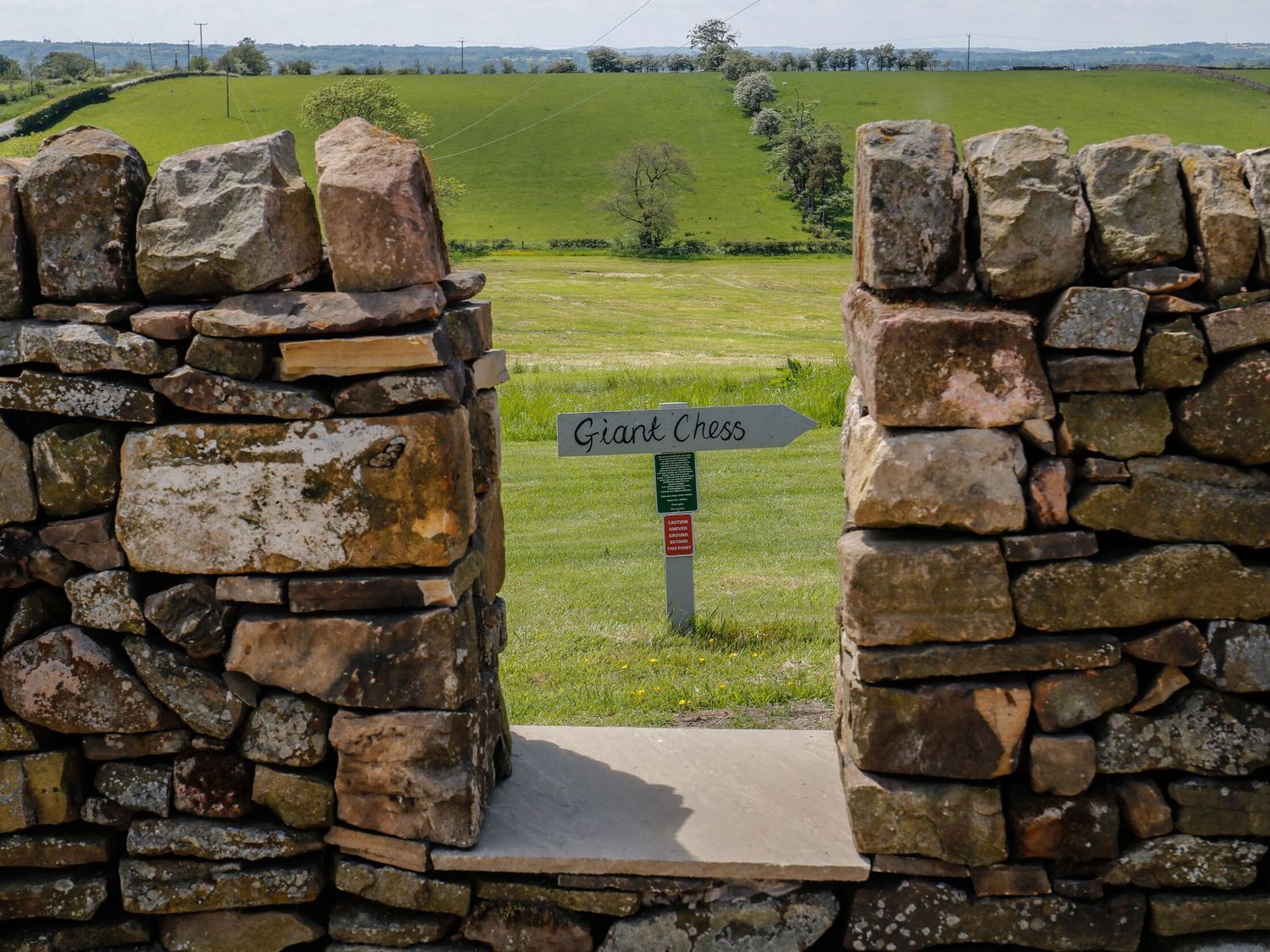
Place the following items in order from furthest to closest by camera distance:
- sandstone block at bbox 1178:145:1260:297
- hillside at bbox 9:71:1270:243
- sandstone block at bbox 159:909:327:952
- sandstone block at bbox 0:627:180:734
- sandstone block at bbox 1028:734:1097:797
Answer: hillside at bbox 9:71:1270:243 → sandstone block at bbox 159:909:327:952 → sandstone block at bbox 0:627:180:734 → sandstone block at bbox 1028:734:1097:797 → sandstone block at bbox 1178:145:1260:297

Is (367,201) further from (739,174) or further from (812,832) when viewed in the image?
(739,174)

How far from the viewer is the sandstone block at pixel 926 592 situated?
383 cm

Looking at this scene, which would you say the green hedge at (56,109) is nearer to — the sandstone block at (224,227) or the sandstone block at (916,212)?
the sandstone block at (224,227)

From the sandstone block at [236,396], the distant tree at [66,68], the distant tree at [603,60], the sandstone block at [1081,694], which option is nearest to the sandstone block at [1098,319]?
the sandstone block at [1081,694]

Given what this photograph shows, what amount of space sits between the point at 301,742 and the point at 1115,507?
2.81m

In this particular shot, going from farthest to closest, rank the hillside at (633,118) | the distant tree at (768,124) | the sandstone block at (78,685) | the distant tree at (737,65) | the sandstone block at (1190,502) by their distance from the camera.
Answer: the distant tree at (737,65) < the distant tree at (768,124) < the hillside at (633,118) < the sandstone block at (78,685) < the sandstone block at (1190,502)

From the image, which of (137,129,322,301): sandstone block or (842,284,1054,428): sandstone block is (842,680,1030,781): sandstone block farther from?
(137,129,322,301): sandstone block

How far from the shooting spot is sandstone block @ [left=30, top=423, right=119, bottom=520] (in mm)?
3898

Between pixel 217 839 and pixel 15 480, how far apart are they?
1.39 meters

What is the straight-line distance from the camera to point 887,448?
3.80m

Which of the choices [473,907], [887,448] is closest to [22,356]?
[473,907]

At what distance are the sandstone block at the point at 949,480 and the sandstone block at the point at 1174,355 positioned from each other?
1.52 feet

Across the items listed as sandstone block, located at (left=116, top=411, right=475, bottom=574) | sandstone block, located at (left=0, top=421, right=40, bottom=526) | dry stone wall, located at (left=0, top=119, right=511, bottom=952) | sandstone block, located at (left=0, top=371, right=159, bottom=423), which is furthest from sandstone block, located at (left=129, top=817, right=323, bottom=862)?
sandstone block, located at (left=0, top=371, right=159, bottom=423)

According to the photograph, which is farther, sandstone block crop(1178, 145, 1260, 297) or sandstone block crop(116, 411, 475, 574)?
sandstone block crop(116, 411, 475, 574)
